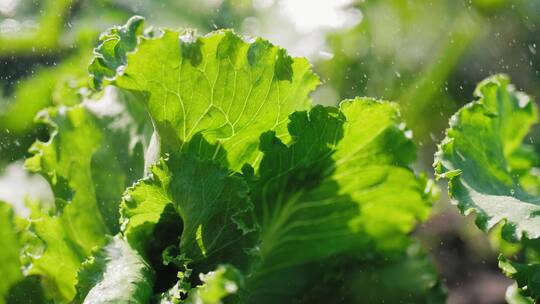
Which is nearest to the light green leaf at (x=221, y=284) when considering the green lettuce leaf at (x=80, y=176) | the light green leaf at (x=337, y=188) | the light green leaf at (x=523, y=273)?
the light green leaf at (x=337, y=188)

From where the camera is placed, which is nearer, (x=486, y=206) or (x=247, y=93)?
(x=247, y=93)

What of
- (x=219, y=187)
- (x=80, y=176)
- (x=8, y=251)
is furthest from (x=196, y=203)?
(x=8, y=251)

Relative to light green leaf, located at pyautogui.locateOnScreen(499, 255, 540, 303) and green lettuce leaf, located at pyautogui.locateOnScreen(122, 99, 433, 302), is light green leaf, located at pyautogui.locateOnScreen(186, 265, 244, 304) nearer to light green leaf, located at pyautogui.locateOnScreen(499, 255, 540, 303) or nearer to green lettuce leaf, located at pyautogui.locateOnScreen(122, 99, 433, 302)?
green lettuce leaf, located at pyautogui.locateOnScreen(122, 99, 433, 302)

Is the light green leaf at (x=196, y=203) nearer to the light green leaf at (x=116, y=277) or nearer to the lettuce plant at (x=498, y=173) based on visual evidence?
the light green leaf at (x=116, y=277)

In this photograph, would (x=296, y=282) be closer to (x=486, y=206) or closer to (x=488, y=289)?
(x=486, y=206)

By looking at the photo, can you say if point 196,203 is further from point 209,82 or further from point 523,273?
point 523,273

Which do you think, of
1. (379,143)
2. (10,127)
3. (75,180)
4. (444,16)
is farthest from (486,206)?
(444,16)

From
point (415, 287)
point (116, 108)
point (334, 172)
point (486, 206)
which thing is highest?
point (116, 108)
